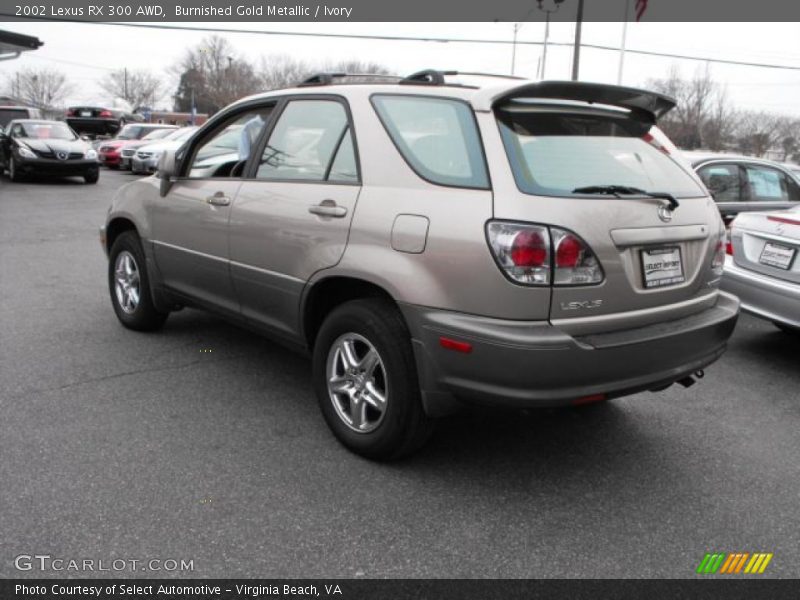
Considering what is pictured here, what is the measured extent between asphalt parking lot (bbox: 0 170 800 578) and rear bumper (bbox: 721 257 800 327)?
A: 445 millimetres

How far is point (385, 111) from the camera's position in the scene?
10.6 ft

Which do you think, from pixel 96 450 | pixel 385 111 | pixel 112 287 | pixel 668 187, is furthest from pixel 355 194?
pixel 112 287

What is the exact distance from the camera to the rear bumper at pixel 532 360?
8.61 feet

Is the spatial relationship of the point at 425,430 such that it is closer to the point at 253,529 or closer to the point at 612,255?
the point at 253,529

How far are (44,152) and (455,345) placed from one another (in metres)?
16.5

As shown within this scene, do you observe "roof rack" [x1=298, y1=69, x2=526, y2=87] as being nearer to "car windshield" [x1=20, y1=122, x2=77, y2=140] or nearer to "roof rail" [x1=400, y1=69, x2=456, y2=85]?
"roof rail" [x1=400, y1=69, x2=456, y2=85]

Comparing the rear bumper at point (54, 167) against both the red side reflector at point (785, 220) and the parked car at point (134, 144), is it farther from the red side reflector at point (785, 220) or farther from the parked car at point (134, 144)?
the red side reflector at point (785, 220)

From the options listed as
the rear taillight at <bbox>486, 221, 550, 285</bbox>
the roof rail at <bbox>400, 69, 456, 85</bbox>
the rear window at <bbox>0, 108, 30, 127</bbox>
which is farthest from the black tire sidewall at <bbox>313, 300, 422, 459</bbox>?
the rear window at <bbox>0, 108, 30, 127</bbox>

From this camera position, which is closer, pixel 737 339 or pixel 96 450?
pixel 96 450

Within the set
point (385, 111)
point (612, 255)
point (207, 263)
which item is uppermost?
point (385, 111)

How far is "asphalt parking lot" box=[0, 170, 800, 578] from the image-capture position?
2.54 meters

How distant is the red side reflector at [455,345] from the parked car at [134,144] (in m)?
19.9

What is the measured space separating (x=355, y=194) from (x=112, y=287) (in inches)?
117
